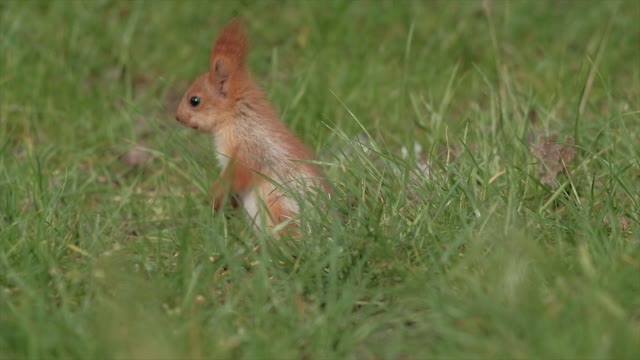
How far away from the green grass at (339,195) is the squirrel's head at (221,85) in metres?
0.20

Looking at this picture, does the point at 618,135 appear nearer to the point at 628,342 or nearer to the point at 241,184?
the point at 241,184

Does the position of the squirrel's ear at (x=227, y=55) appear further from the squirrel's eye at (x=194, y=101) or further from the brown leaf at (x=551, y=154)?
the brown leaf at (x=551, y=154)

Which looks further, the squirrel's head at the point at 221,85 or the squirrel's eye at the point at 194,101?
the squirrel's eye at the point at 194,101

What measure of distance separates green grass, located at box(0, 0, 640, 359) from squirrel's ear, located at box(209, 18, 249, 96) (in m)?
0.38

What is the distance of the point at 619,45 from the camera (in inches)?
260

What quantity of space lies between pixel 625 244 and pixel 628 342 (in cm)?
90

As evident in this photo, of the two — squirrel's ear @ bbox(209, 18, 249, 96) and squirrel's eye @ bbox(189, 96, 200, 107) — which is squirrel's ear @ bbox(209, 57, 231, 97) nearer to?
squirrel's ear @ bbox(209, 18, 249, 96)

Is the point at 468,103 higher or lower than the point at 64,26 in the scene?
lower

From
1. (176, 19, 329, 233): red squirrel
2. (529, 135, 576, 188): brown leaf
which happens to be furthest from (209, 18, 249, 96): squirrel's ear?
(529, 135, 576, 188): brown leaf

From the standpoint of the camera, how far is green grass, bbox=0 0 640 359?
3.34m

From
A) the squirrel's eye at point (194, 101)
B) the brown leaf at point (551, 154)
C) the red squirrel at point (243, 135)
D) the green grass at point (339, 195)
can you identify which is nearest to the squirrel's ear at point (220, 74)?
the red squirrel at point (243, 135)

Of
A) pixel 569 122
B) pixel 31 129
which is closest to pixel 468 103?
pixel 569 122

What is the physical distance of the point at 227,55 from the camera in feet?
16.4

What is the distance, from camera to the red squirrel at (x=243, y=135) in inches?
183
